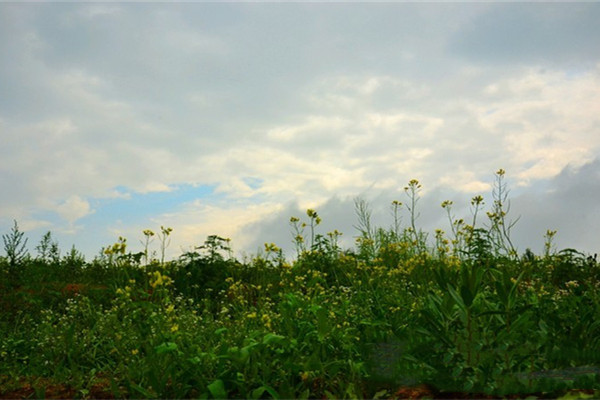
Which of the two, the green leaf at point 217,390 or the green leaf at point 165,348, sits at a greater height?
the green leaf at point 165,348

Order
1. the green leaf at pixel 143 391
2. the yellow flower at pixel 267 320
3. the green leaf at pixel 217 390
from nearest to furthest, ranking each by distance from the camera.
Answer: the green leaf at pixel 217 390, the green leaf at pixel 143 391, the yellow flower at pixel 267 320

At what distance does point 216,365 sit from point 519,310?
2.12m

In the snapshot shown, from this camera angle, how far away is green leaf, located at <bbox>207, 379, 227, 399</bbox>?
11.1ft

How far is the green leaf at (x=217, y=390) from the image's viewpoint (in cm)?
339

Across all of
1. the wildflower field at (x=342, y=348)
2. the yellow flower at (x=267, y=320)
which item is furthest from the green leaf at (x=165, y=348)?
the yellow flower at (x=267, y=320)

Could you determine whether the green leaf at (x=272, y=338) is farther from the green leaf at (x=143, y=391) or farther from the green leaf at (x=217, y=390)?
the green leaf at (x=143, y=391)

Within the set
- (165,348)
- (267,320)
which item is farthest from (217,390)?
(267,320)

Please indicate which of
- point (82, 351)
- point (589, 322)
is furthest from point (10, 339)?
point (589, 322)

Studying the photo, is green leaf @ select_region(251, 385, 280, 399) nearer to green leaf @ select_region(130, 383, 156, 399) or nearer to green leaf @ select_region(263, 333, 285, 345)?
green leaf @ select_region(263, 333, 285, 345)

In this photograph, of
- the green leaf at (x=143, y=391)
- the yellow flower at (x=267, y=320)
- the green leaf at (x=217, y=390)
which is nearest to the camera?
the green leaf at (x=217, y=390)

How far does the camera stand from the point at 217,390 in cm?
340

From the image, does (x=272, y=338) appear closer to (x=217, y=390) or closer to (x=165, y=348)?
(x=217, y=390)

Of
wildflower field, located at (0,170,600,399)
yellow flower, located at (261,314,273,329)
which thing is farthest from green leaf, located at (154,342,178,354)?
yellow flower, located at (261,314,273,329)

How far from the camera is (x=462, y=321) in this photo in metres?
3.43
